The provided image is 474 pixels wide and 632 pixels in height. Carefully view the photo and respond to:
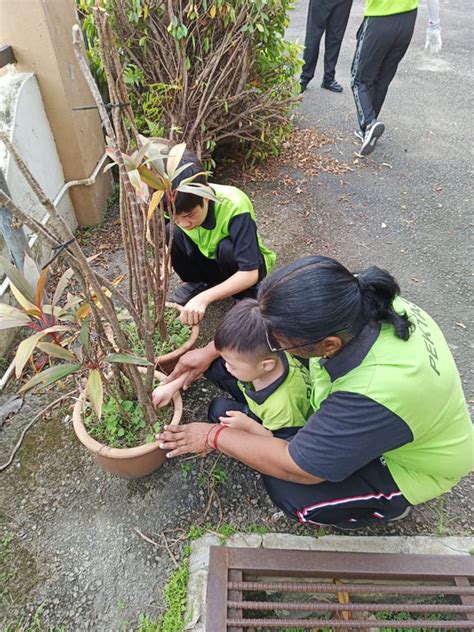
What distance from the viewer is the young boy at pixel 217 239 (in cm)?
189

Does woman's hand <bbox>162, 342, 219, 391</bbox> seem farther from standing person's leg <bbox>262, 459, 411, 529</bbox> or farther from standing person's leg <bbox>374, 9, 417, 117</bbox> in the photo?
standing person's leg <bbox>374, 9, 417, 117</bbox>

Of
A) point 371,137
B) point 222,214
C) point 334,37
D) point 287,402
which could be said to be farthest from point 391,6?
point 287,402

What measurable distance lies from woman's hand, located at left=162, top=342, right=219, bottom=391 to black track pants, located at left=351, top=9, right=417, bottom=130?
3309 mm

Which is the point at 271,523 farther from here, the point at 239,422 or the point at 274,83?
the point at 274,83

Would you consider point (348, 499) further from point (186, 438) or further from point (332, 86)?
point (332, 86)

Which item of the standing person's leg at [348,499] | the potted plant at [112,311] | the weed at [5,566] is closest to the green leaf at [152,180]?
the potted plant at [112,311]

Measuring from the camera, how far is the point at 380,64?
13.0 ft

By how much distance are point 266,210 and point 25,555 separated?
9.02 feet

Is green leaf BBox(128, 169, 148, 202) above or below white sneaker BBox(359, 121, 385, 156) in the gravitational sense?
above

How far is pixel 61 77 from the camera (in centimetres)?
263

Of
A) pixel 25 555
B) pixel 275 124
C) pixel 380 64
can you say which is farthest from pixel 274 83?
pixel 25 555

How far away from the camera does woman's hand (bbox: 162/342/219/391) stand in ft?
6.08

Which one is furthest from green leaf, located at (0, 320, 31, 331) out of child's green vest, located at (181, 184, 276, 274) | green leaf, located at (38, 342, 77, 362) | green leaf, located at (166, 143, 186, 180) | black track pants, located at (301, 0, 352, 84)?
black track pants, located at (301, 0, 352, 84)

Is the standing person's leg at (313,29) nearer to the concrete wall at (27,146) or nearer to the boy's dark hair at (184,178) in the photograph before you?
the concrete wall at (27,146)
